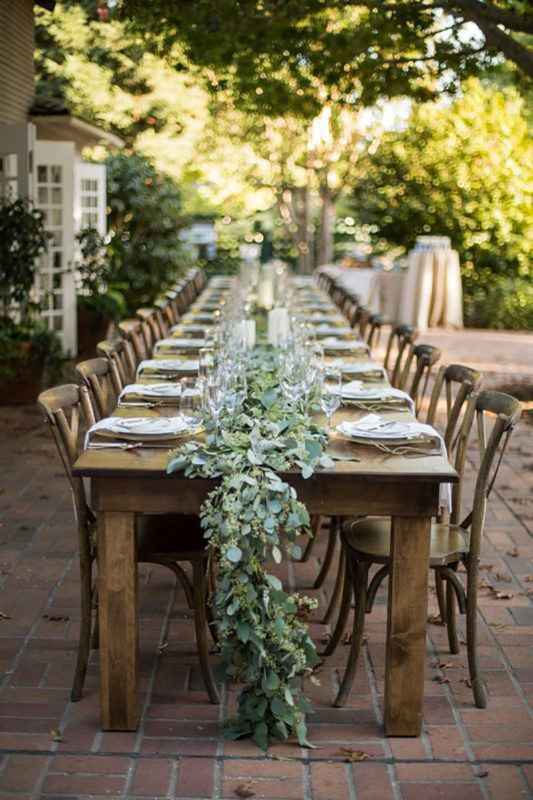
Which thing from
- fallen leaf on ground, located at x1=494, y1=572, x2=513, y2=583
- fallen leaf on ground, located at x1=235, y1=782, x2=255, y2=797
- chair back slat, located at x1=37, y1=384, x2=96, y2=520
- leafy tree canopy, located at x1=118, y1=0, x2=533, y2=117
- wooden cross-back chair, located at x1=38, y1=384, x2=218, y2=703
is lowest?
fallen leaf on ground, located at x1=235, y1=782, x2=255, y2=797

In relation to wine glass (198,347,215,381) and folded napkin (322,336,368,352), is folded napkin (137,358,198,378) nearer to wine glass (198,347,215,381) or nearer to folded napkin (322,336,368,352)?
wine glass (198,347,215,381)

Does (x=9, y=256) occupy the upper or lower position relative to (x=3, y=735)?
upper

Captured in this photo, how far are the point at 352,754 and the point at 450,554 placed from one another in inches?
32.1

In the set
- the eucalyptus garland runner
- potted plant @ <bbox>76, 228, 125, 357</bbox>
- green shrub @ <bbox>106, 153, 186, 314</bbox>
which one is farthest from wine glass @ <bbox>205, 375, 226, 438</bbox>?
green shrub @ <bbox>106, 153, 186, 314</bbox>

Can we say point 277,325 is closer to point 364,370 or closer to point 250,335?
point 250,335

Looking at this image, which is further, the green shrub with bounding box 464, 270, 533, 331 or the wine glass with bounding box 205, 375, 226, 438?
the green shrub with bounding box 464, 270, 533, 331

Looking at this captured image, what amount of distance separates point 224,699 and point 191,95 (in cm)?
1739

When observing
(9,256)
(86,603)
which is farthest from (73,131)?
(86,603)

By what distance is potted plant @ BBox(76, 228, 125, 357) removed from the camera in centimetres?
1230

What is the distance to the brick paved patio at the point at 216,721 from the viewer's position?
3.31 meters

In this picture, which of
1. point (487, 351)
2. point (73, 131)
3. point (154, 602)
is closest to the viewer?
point (154, 602)

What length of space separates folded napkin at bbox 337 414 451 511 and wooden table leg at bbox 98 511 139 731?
886 millimetres

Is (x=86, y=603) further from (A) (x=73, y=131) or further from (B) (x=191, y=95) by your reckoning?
(B) (x=191, y=95)

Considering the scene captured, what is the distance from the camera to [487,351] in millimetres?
13773
